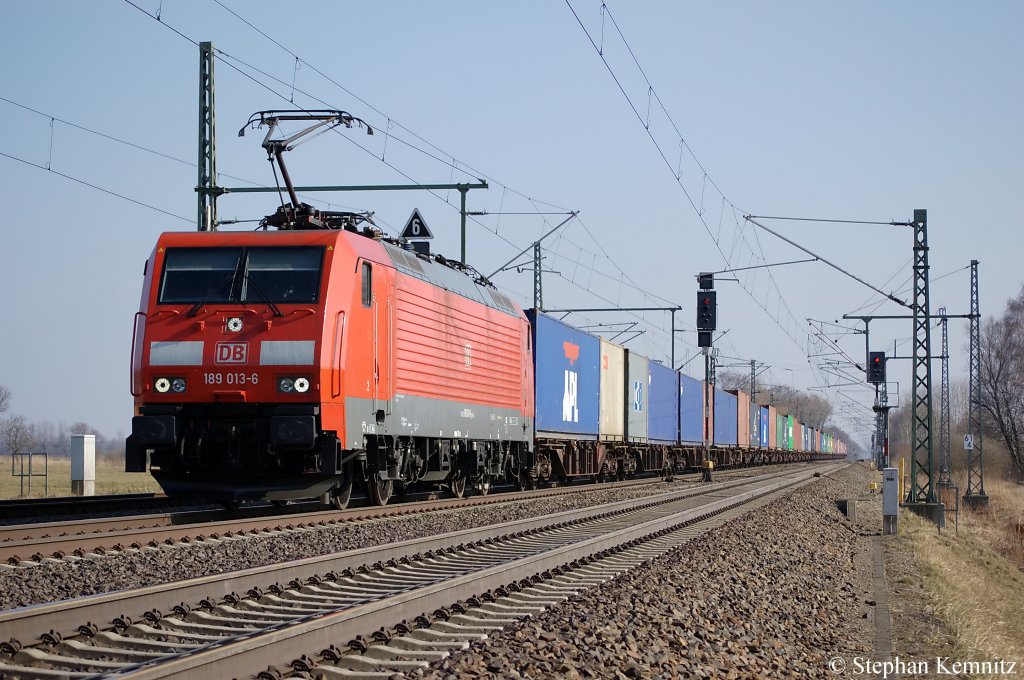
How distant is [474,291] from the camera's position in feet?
66.8

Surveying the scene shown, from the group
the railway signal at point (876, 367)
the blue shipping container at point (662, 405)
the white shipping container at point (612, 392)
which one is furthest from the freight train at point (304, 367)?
the railway signal at point (876, 367)

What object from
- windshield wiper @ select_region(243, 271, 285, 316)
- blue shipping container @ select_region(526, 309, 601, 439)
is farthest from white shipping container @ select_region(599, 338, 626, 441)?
windshield wiper @ select_region(243, 271, 285, 316)

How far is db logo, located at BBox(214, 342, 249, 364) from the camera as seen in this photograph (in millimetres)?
13656

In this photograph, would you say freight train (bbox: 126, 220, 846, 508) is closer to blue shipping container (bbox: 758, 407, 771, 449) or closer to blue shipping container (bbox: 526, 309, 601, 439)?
blue shipping container (bbox: 526, 309, 601, 439)

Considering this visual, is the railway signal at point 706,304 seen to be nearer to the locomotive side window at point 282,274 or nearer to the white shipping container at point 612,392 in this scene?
the white shipping container at point 612,392

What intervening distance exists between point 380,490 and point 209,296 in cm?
435

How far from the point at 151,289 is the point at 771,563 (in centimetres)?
804

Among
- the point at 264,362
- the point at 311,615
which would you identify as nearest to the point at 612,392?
the point at 264,362

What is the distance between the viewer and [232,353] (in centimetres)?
1366

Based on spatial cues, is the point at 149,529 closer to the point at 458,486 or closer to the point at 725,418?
the point at 458,486

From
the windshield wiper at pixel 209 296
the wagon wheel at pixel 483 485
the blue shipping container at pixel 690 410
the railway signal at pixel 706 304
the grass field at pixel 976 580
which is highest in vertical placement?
the railway signal at pixel 706 304

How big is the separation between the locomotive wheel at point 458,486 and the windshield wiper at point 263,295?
7.25m

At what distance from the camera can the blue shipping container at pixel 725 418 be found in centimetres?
4891

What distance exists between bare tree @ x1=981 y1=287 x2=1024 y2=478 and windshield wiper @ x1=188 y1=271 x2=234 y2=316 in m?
52.0
